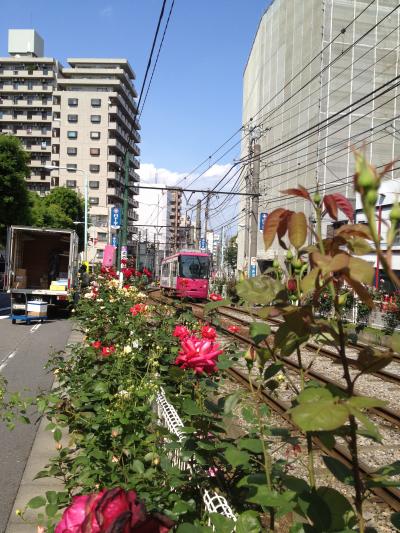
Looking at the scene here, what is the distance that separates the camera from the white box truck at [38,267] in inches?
749

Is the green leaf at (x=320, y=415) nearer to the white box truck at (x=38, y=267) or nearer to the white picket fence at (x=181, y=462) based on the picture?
the white picket fence at (x=181, y=462)

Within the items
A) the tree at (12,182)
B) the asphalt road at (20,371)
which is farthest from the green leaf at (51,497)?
the tree at (12,182)

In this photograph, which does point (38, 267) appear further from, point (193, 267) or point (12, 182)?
point (193, 267)

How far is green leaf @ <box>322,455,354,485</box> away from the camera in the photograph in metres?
1.43

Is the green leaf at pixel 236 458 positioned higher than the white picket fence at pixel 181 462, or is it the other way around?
the green leaf at pixel 236 458

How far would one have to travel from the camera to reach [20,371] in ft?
30.8

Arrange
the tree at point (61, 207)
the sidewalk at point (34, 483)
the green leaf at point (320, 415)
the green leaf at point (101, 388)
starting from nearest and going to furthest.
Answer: the green leaf at point (320, 415) < the green leaf at point (101, 388) < the sidewalk at point (34, 483) < the tree at point (61, 207)

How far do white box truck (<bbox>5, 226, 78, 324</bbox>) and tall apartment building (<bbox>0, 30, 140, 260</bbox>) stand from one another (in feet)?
169

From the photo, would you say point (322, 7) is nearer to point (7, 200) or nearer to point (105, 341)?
point (7, 200)

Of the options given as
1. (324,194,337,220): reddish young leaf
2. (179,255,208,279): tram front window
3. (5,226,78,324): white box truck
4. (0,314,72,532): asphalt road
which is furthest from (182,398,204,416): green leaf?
(179,255,208,279): tram front window

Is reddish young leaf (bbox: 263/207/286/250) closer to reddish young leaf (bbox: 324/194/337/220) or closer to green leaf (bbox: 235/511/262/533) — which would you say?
reddish young leaf (bbox: 324/194/337/220)

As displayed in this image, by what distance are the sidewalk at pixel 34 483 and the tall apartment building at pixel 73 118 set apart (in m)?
70.4

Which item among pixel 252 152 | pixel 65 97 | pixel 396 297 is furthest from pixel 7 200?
pixel 65 97

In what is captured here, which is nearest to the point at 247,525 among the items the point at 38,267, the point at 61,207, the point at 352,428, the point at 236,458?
the point at 236,458
